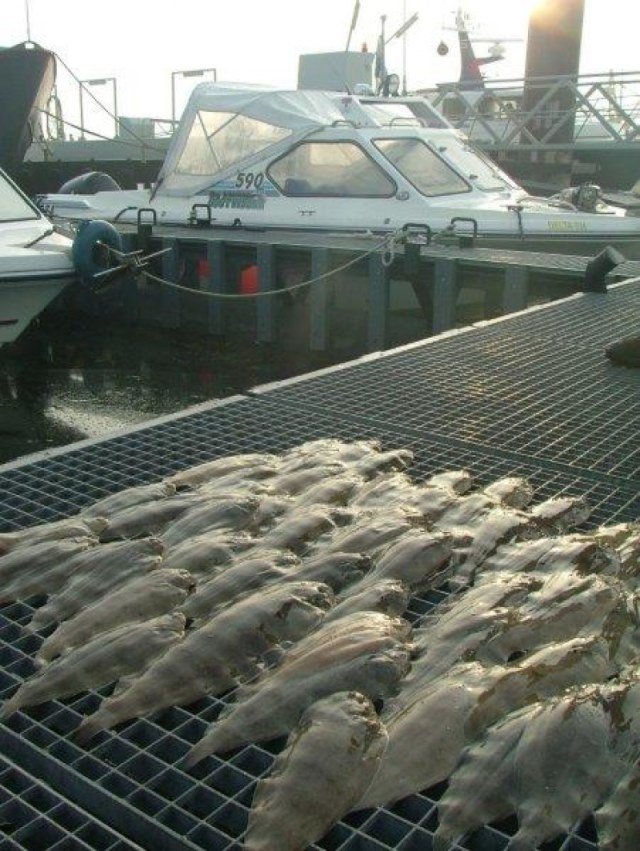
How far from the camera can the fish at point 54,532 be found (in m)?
3.59

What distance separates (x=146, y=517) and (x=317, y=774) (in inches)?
69.5

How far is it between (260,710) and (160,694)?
1.07 ft

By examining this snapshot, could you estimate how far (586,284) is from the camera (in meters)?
9.34

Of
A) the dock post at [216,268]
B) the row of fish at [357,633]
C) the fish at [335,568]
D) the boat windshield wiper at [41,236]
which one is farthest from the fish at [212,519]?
the dock post at [216,268]

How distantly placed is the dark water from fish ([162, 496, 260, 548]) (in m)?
5.52

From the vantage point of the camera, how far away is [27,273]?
10.6 meters

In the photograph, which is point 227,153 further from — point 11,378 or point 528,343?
point 528,343

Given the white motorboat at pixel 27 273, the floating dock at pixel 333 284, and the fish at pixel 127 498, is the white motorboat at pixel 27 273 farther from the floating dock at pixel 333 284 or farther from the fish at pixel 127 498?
the fish at pixel 127 498

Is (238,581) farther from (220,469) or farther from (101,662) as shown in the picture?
(220,469)

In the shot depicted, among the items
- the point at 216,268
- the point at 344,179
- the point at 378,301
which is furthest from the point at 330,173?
the point at 378,301

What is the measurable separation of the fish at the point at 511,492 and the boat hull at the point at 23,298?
7.94 metres

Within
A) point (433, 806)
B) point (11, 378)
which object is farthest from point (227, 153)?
point (433, 806)

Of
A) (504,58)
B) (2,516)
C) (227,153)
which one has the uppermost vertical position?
(504,58)

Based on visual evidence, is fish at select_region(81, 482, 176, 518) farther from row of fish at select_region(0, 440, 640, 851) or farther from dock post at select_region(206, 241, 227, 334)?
dock post at select_region(206, 241, 227, 334)
